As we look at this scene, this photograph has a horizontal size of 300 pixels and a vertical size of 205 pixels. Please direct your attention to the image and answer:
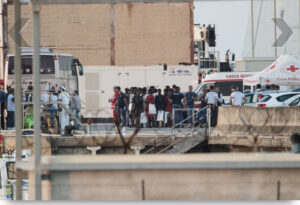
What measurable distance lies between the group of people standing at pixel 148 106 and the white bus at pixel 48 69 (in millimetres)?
5314

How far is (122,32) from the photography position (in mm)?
55156

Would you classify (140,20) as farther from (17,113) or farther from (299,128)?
(17,113)

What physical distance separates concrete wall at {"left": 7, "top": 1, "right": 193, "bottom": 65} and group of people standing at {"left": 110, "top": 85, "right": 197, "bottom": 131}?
762 inches

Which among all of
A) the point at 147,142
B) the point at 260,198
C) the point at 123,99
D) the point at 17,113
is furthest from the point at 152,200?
the point at 123,99

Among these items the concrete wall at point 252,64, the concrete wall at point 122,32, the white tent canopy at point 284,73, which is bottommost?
the white tent canopy at point 284,73

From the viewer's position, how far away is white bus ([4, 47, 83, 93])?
1511 inches

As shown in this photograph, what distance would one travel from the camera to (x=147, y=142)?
29.0 m

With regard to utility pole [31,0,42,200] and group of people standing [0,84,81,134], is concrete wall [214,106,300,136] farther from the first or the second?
utility pole [31,0,42,200]

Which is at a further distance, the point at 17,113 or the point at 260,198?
the point at 17,113

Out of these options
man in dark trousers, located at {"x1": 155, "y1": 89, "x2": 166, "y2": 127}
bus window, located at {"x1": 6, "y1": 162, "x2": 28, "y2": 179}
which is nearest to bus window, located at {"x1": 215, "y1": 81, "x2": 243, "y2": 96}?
man in dark trousers, located at {"x1": 155, "y1": 89, "x2": 166, "y2": 127}

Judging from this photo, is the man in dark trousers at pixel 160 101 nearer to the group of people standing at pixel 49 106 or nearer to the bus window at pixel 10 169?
the group of people standing at pixel 49 106

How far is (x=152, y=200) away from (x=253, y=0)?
3482 cm

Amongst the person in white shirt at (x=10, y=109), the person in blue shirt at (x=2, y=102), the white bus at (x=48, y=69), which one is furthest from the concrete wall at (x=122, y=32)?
the person in white shirt at (x=10, y=109)

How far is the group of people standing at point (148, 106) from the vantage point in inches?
1256
